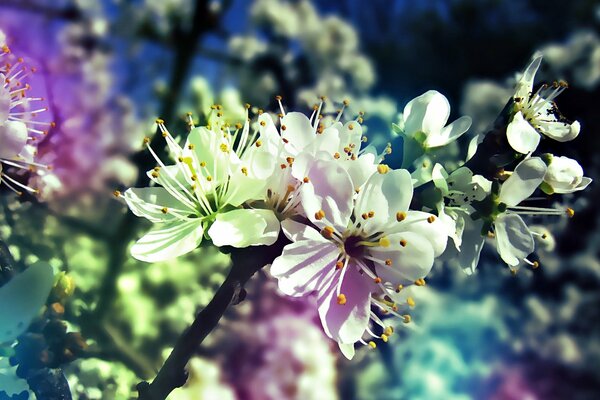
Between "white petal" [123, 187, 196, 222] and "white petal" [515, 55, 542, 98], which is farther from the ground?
"white petal" [515, 55, 542, 98]

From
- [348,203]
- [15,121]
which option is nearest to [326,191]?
[348,203]

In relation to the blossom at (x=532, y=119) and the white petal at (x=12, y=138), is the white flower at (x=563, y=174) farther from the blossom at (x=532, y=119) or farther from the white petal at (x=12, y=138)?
the white petal at (x=12, y=138)

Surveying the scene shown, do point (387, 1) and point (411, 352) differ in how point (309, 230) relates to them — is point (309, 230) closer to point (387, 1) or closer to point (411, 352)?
point (411, 352)

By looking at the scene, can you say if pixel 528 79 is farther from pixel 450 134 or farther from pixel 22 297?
pixel 22 297

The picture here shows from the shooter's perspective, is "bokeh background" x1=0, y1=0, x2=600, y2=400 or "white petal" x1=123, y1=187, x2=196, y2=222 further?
"bokeh background" x1=0, y1=0, x2=600, y2=400

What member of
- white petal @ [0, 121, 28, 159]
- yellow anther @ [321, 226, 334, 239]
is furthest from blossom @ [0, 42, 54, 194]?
yellow anther @ [321, 226, 334, 239]

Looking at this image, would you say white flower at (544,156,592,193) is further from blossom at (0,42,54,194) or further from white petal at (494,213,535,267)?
blossom at (0,42,54,194)

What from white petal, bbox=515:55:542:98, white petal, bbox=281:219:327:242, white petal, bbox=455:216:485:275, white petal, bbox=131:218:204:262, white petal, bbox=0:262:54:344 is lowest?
white petal, bbox=0:262:54:344
